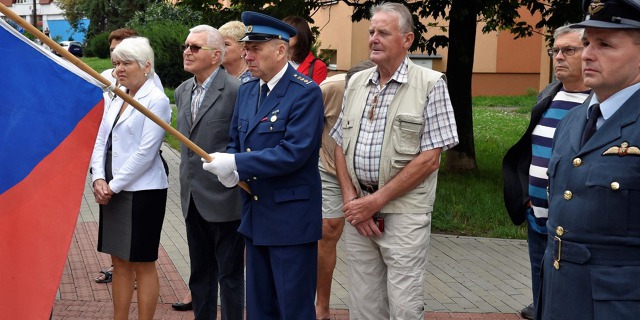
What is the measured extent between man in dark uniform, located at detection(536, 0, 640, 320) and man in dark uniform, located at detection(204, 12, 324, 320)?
176 centimetres

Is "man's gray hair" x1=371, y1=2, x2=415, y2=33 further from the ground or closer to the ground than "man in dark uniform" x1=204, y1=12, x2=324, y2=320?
further from the ground

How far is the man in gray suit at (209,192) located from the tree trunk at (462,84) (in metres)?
6.87

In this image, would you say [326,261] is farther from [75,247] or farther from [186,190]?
[75,247]

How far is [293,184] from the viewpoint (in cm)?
503

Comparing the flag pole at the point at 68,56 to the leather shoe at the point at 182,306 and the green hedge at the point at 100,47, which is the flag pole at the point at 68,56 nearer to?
the leather shoe at the point at 182,306

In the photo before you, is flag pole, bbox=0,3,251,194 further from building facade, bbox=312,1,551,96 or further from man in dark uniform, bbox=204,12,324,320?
building facade, bbox=312,1,551,96

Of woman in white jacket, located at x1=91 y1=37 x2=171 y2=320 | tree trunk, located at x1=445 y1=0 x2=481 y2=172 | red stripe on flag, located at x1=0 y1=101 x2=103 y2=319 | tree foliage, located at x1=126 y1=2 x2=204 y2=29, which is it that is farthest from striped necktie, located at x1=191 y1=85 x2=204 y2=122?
tree foliage, located at x1=126 y1=2 x2=204 y2=29

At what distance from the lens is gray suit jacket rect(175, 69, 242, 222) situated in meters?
5.81

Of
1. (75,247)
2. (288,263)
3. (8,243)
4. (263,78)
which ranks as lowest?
(75,247)

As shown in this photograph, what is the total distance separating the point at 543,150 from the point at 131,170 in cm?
244

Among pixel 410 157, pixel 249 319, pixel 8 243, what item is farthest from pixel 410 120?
pixel 8 243

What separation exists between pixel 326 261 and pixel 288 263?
1609 mm

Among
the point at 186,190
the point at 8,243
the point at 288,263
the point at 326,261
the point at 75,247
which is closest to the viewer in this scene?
the point at 8,243

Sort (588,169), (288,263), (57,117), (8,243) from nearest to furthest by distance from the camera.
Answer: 1. (588,169)
2. (8,243)
3. (57,117)
4. (288,263)
